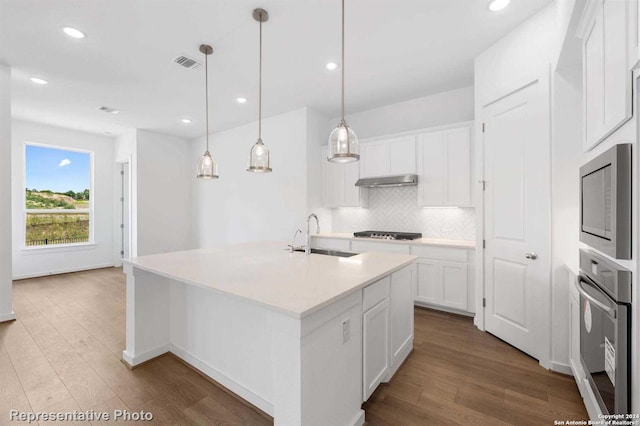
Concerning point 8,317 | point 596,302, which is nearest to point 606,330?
point 596,302

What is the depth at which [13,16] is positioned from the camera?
2.47 metres

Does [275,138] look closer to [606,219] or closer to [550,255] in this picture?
[550,255]

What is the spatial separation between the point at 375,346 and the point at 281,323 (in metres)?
0.93

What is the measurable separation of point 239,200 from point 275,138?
156cm

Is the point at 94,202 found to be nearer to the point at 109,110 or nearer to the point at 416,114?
the point at 109,110

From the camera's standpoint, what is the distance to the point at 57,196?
585 centimetres

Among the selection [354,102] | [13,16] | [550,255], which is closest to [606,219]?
[550,255]

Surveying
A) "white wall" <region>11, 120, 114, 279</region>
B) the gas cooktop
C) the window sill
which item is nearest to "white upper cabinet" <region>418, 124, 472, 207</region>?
the gas cooktop

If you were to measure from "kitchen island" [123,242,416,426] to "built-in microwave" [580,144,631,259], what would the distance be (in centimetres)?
112

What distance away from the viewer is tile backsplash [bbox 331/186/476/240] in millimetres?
3947

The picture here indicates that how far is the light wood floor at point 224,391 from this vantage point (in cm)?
183

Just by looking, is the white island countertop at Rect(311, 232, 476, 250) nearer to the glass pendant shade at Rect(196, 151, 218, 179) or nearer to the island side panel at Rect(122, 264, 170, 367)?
the glass pendant shade at Rect(196, 151, 218, 179)

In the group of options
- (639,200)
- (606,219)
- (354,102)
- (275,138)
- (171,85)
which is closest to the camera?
(639,200)

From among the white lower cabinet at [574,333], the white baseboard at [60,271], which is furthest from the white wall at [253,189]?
the white lower cabinet at [574,333]
